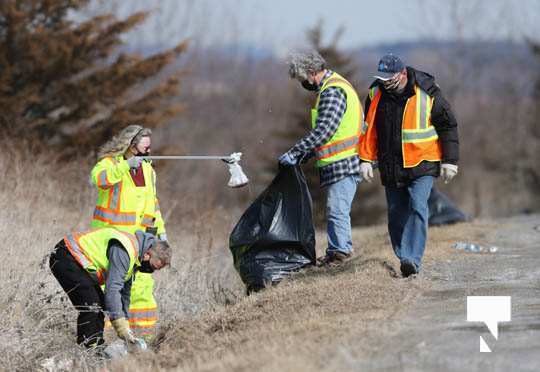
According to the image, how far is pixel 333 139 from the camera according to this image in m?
8.22

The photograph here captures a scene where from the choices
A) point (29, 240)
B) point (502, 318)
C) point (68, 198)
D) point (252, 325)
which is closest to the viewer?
point (502, 318)

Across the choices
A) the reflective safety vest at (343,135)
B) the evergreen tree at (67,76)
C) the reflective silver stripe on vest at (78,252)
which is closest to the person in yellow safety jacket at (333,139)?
the reflective safety vest at (343,135)

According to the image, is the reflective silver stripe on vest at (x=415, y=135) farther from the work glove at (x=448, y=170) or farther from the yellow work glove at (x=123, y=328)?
the yellow work glove at (x=123, y=328)

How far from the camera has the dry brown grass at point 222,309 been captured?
5.66 metres

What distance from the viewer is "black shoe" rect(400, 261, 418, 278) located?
765 cm

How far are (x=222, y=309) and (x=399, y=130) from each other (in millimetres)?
1999

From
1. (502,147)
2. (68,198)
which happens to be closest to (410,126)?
(68,198)

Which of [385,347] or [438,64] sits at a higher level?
[385,347]

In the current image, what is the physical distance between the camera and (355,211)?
2628 centimetres

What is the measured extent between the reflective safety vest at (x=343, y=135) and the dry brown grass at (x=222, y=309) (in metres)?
0.99

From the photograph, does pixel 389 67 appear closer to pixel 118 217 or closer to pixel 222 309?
pixel 222 309

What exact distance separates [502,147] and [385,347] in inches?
1395

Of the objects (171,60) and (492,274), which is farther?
(171,60)

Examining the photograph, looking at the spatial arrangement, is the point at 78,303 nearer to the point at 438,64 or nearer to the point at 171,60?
the point at 171,60
